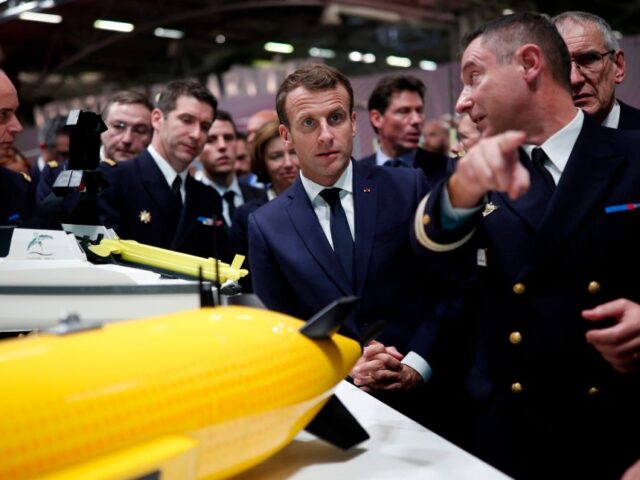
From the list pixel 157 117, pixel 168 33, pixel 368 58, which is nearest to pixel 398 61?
pixel 368 58

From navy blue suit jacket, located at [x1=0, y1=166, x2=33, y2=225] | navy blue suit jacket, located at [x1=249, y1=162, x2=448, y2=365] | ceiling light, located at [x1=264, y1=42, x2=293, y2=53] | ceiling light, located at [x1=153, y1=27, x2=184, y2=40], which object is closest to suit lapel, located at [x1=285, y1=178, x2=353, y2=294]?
navy blue suit jacket, located at [x1=249, y1=162, x2=448, y2=365]

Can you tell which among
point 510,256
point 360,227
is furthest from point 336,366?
point 360,227

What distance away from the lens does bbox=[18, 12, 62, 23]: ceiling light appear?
14.3 meters

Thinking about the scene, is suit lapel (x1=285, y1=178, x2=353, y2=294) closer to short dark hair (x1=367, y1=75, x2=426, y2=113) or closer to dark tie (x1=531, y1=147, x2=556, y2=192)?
dark tie (x1=531, y1=147, x2=556, y2=192)

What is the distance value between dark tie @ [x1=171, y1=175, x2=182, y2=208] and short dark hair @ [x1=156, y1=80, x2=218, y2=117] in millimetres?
396

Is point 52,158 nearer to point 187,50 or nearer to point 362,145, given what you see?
point 362,145

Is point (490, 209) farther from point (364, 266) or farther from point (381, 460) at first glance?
point (381, 460)

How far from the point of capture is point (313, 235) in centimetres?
212

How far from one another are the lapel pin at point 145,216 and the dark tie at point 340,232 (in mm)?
1305

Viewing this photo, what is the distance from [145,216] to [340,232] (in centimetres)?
140

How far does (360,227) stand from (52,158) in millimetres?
4046

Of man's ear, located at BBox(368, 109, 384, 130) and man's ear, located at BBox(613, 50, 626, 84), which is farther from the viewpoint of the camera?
man's ear, located at BBox(368, 109, 384, 130)

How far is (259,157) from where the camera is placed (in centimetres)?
398

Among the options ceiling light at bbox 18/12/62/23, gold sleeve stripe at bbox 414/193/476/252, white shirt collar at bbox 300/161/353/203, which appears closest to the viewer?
gold sleeve stripe at bbox 414/193/476/252
